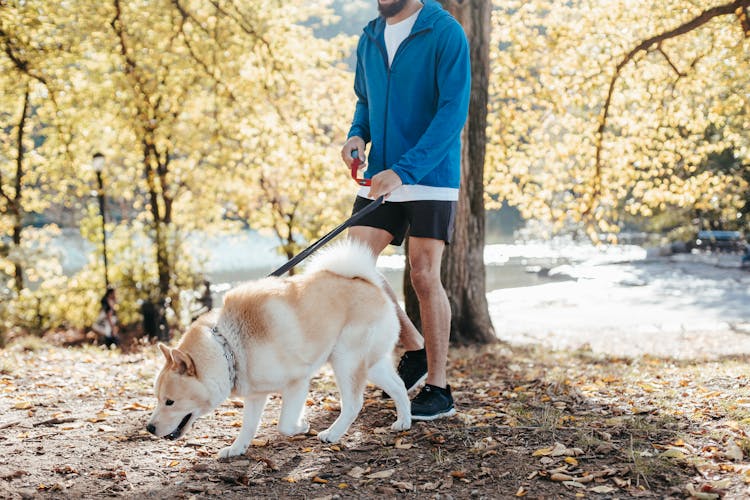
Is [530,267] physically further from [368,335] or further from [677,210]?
[368,335]

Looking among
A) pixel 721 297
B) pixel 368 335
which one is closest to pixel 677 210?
pixel 721 297

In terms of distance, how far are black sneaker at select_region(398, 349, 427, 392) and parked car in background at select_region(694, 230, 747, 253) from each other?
1193 inches

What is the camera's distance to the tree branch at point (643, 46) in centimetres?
877

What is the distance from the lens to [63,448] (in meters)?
3.50

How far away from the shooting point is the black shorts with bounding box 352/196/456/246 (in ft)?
12.3

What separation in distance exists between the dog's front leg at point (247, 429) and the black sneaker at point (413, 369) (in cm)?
110

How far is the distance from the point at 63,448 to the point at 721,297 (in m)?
22.1

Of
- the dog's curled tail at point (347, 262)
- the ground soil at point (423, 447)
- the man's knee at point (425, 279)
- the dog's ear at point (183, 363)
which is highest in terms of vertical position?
the dog's curled tail at point (347, 262)

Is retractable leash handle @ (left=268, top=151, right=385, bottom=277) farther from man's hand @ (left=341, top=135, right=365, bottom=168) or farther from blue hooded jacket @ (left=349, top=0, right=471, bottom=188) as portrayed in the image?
man's hand @ (left=341, top=135, right=365, bottom=168)

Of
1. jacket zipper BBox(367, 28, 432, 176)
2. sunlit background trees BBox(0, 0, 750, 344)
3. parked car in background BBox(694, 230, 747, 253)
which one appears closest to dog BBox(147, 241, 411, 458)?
jacket zipper BBox(367, 28, 432, 176)

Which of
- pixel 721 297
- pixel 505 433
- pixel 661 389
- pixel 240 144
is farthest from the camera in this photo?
pixel 721 297

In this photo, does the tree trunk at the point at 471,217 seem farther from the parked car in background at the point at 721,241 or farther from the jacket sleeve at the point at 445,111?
the parked car in background at the point at 721,241

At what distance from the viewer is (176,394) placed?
300 cm

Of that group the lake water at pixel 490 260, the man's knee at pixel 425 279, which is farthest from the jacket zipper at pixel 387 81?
the lake water at pixel 490 260
